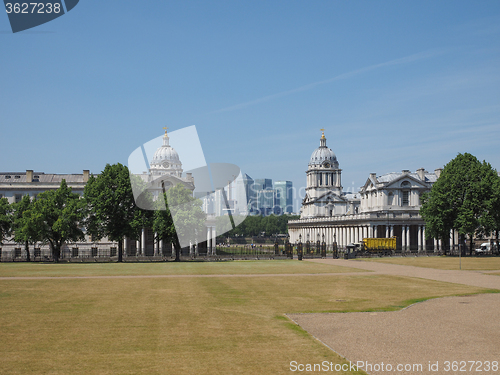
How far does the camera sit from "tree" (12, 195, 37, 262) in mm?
69081

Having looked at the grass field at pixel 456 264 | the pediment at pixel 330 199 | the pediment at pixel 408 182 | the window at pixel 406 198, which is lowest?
the grass field at pixel 456 264

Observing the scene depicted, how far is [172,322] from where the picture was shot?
67.8ft

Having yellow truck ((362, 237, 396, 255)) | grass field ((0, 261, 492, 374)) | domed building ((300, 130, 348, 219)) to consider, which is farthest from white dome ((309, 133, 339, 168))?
grass field ((0, 261, 492, 374))

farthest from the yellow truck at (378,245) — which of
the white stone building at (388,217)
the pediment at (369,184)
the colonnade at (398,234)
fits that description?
the pediment at (369,184)

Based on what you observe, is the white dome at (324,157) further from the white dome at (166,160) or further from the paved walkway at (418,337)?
the paved walkway at (418,337)

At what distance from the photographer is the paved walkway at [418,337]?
14.4m

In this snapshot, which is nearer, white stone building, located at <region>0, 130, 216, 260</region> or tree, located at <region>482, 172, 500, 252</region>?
tree, located at <region>482, 172, 500, 252</region>

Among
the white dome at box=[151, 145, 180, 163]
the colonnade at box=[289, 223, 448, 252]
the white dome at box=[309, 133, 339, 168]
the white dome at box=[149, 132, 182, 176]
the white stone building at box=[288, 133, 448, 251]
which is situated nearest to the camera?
the colonnade at box=[289, 223, 448, 252]

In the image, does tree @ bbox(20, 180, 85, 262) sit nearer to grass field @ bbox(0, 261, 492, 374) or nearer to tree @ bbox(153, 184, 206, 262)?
tree @ bbox(153, 184, 206, 262)

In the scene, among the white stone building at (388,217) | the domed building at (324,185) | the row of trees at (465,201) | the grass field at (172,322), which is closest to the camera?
the grass field at (172,322)

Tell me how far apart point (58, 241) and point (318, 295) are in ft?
177

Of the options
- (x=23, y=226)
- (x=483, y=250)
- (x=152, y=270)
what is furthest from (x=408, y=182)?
(x=23, y=226)

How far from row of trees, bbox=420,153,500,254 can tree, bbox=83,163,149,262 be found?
147 feet

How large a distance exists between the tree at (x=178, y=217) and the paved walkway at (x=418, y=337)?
49.7m
